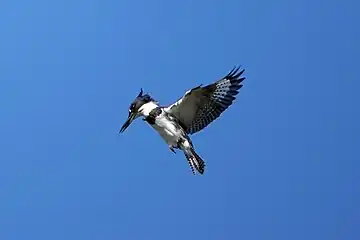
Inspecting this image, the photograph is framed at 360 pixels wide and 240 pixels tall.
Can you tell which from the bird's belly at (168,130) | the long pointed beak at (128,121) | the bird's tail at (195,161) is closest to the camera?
the bird's tail at (195,161)

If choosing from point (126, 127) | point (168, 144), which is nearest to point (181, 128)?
point (168, 144)

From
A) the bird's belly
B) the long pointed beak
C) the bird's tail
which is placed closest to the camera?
the bird's tail

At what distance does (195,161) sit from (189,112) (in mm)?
431

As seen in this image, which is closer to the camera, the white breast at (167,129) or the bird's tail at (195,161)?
the bird's tail at (195,161)

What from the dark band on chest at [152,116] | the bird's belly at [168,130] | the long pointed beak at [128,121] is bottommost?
the bird's belly at [168,130]

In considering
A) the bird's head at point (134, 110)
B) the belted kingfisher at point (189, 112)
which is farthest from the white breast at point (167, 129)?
the bird's head at point (134, 110)

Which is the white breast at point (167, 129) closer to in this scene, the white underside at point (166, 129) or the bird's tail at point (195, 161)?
the white underside at point (166, 129)

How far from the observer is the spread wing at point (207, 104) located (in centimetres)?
364

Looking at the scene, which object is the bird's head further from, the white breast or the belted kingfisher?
the white breast

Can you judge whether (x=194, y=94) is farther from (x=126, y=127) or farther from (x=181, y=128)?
(x=126, y=127)

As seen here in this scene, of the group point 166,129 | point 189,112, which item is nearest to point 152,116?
point 166,129

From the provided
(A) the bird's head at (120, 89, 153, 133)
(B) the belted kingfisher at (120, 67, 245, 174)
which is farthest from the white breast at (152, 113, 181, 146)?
(A) the bird's head at (120, 89, 153, 133)

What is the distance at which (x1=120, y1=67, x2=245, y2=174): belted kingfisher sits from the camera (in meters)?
3.50

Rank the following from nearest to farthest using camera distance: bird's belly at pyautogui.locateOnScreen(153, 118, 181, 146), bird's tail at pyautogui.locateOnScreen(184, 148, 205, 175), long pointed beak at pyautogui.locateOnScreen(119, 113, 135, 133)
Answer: bird's tail at pyautogui.locateOnScreen(184, 148, 205, 175), bird's belly at pyautogui.locateOnScreen(153, 118, 181, 146), long pointed beak at pyautogui.locateOnScreen(119, 113, 135, 133)
